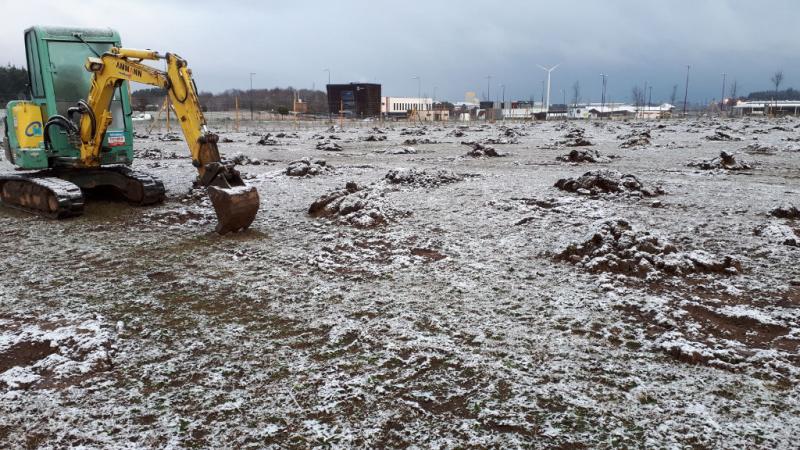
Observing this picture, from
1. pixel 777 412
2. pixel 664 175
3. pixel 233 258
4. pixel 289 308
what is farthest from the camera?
pixel 664 175

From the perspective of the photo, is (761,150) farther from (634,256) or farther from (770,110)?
(770,110)

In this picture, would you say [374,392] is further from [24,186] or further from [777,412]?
[24,186]

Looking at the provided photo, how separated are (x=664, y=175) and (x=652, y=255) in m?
8.19

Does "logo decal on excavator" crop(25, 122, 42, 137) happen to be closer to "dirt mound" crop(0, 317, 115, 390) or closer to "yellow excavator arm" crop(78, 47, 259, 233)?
"yellow excavator arm" crop(78, 47, 259, 233)

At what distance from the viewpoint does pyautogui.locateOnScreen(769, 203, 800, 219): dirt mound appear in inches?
316

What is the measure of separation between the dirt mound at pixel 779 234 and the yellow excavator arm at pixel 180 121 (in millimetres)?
7093

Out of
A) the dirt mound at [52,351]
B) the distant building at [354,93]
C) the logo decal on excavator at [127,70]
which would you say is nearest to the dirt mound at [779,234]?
the dirt mound at [52,351]

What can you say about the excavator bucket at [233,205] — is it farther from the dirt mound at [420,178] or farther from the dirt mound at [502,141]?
the dirt mound at [502,141]

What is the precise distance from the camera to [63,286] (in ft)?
18.9

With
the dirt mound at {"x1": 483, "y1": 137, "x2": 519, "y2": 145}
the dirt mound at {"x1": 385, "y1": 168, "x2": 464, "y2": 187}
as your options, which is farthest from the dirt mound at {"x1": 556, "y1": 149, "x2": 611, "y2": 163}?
the dirt mound at {"x1": 483, "y1": 137, "x2": 519, "y2": 145}

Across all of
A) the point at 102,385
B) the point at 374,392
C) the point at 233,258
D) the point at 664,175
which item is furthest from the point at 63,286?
the point at 664,175

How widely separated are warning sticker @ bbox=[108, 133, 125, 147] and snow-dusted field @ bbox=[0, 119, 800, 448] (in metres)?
1.84

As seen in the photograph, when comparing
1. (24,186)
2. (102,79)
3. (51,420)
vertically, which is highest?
(102,79)

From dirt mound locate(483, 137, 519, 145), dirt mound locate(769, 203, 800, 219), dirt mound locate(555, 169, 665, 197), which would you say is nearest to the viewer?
dirt mound locate(769, 203, 800, 219)
